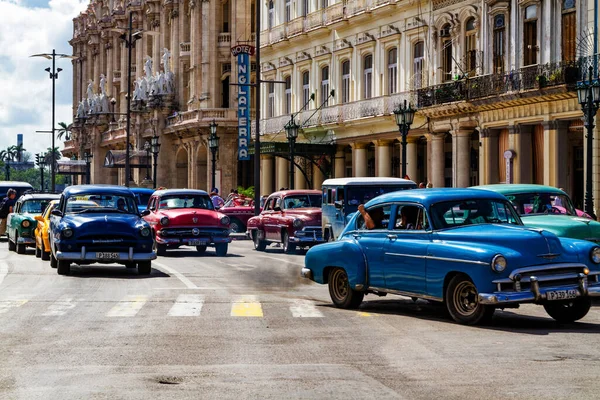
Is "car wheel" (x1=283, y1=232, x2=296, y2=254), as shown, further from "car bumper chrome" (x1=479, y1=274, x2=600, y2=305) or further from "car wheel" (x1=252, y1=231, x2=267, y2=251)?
"car bumper chrome" (x1=479, y1=274, x2=600, y2=305)

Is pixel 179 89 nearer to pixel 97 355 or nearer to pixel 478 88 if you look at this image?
pixel 478 88

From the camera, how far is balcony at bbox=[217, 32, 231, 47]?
73.3 m

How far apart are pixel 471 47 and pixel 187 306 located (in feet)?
91.9

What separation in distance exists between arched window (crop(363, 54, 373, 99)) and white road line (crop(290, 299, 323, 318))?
33602mm

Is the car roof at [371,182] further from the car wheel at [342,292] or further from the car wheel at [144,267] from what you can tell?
the car wheel at [342,292]

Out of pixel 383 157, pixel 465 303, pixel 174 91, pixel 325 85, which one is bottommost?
pixel 465 303

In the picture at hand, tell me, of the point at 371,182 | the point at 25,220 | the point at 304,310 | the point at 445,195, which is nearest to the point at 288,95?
the point at 25,220

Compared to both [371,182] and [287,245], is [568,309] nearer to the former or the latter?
[371,182]

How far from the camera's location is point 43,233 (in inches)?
1131

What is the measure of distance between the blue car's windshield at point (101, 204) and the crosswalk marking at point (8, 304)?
6.96m

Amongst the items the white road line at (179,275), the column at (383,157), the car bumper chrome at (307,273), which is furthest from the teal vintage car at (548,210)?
the column at (383,157)

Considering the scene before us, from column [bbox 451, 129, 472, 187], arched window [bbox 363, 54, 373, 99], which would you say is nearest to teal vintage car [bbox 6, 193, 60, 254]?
column [bbox 451, 129, 472, 187]

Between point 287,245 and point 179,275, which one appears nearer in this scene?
point 179,275

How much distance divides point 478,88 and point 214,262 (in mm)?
15417
